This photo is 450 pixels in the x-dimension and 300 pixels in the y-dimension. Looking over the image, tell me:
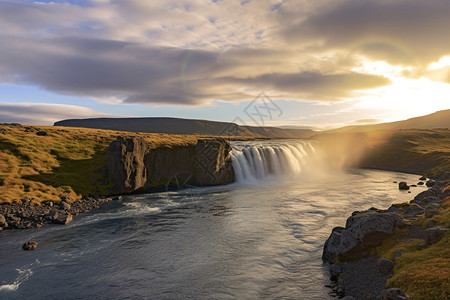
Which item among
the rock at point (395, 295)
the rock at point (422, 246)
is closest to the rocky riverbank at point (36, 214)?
the rock at point (395, 295)

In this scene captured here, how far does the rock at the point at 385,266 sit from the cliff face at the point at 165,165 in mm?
43092

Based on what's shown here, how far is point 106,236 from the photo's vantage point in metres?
27.5

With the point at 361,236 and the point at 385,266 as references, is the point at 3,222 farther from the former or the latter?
the point at 385,266

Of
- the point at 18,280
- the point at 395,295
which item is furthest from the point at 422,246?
the point at 18,280

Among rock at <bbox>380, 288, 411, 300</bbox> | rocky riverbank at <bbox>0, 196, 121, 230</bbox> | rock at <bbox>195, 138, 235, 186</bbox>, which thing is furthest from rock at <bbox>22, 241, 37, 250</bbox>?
rock at <bbox>195, 138, 235, 186</bbox>

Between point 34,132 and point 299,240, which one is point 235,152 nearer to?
point 299,240

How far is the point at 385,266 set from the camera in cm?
1569

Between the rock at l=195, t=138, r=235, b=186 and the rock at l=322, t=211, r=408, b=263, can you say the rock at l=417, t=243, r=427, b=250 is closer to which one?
the rock at l=322, t=211, r=408, b=263

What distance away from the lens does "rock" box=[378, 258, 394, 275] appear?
15609 mm

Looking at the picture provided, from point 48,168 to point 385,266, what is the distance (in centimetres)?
5247

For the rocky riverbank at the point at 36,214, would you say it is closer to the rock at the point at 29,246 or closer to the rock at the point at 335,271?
the rock at the point at 29,246

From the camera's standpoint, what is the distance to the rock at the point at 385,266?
1561cm

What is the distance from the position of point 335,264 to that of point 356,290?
129 inches

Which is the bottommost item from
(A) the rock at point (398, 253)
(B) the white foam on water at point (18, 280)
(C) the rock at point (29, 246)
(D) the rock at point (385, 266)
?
(B) the white foam on water at point (18, 280)
